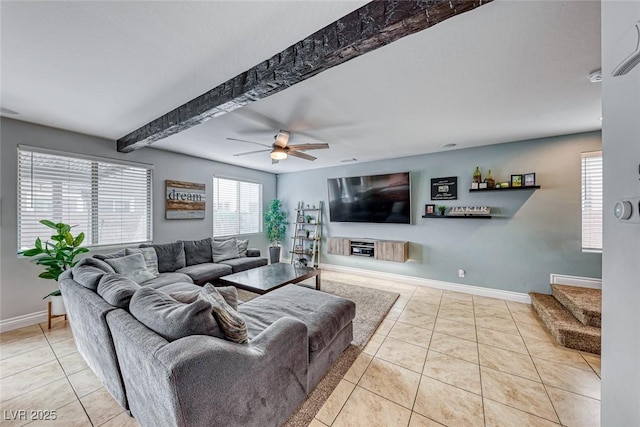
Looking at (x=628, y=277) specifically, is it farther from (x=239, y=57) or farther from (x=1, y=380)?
(x=1, y=380)

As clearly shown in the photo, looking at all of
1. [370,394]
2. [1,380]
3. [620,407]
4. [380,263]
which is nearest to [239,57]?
[620,407]

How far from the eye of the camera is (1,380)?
6.28ft

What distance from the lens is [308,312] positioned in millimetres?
2074

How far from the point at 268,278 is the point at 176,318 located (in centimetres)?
209

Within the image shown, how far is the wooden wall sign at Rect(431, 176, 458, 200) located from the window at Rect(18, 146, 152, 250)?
5.04 m

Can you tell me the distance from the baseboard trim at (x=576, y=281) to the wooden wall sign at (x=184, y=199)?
19.8 ft

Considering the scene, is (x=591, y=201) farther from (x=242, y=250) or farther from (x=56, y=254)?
(x=56, y=254)

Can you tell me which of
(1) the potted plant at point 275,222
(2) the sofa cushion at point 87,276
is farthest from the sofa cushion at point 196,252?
(1) the potted plant at point 275,222

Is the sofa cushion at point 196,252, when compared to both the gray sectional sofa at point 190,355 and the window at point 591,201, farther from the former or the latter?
the window at point 591,201

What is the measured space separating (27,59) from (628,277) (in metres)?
3.52

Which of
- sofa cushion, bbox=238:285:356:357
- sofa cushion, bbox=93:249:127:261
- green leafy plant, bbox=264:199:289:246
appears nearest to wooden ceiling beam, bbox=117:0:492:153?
sofa cushion, bbox=238:285:356:357

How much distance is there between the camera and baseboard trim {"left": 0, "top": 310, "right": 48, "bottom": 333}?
8.91 ft

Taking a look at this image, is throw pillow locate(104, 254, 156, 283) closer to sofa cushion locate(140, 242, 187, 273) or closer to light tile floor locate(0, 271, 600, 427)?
sofa cushion locate(140, 242, 187, 273)

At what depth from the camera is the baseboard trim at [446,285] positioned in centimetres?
362
